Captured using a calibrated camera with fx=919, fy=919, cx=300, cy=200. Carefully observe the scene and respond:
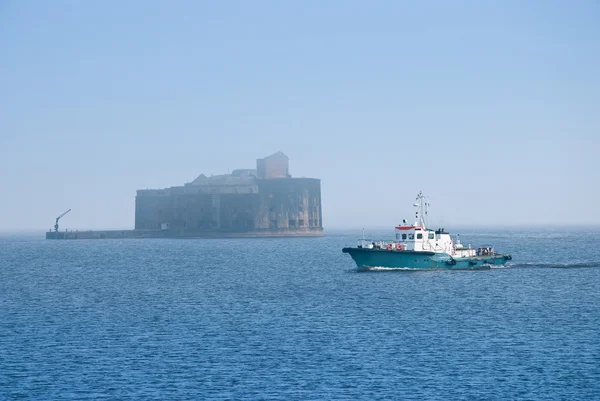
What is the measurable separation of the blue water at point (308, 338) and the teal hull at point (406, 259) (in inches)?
49.7

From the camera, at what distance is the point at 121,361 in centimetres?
4050

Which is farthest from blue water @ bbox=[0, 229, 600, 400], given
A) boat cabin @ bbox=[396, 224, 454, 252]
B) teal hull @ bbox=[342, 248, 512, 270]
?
boat cabin @ bbox=[396, 224, 454, 252]

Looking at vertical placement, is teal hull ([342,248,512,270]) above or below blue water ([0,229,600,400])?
above

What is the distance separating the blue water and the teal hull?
1.26 m

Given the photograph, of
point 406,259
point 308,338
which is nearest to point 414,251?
point 406,259

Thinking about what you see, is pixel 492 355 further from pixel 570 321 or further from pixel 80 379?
pixel 80 379

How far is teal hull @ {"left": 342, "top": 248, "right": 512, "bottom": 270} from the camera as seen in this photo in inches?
3249

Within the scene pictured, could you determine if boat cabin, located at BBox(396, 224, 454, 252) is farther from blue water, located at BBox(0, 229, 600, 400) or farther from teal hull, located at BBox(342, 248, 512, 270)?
blue water, located at BBox(0, 229, 600, 400)

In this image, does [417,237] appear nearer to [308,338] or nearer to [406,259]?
[406,259]

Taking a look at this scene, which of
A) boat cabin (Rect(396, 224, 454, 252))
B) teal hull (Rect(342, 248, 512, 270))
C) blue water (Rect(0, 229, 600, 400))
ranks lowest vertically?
blue water (Rect(0, 229, 600, 400))

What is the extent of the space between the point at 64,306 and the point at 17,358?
2154cm

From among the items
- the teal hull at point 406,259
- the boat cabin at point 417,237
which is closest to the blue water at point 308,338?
the teal hull at point 406,259

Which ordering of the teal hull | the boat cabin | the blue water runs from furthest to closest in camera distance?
1. the boat cabin
2. the teal hull
3. the blue water

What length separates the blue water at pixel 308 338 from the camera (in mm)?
35531
